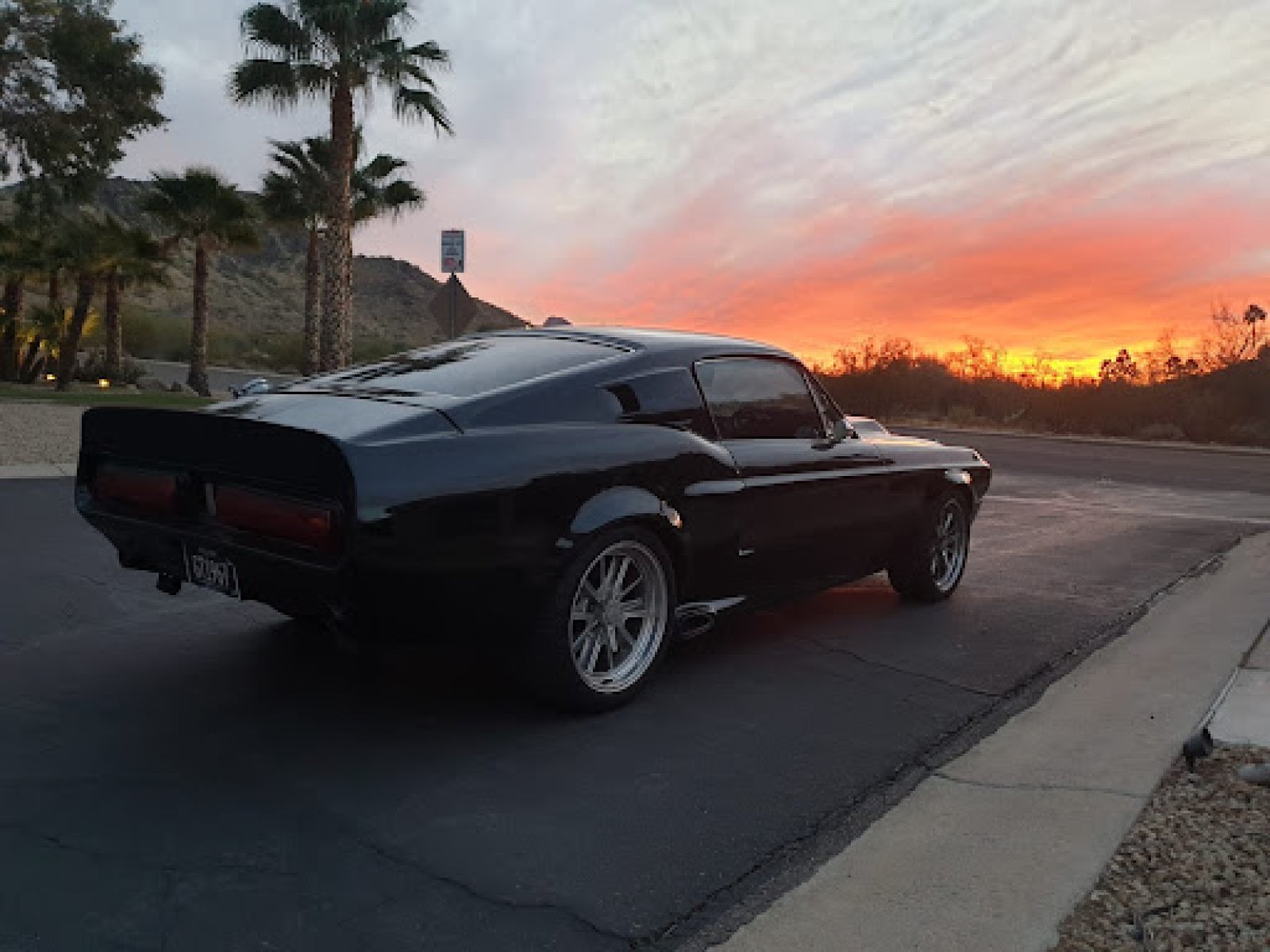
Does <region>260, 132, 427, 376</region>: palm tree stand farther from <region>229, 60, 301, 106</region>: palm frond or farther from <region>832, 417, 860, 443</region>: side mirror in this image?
<region>832, 417, 860, 443</region>: side mirror

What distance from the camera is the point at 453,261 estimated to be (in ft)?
42.3

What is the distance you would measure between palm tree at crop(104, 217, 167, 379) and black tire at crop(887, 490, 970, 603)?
91.2 feet

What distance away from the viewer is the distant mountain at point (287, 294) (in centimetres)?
9581

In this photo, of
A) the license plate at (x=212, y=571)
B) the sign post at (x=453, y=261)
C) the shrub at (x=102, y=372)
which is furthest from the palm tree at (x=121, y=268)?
the license plate at (x=212, y=571)

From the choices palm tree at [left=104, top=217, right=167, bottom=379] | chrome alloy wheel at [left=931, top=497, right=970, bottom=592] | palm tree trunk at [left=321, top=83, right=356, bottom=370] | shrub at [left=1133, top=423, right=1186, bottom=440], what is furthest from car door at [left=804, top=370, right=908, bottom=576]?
shrub at [left=1133, top=423, right=1186, bottom=440]

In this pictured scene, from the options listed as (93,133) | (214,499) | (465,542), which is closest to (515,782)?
(465,542)

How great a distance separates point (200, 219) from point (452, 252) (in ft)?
62.4

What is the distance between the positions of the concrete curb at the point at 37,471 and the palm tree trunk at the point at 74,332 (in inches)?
673

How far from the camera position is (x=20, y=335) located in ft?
96.3

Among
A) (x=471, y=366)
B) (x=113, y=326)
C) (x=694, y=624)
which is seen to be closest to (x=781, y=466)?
(x=694, y=624)

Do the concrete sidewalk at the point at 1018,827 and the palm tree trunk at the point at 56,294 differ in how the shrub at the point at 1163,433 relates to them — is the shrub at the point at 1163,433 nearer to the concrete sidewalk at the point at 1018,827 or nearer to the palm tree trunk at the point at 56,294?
the concrete sidewalk at the point at 1018,827

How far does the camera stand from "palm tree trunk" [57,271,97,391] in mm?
26531

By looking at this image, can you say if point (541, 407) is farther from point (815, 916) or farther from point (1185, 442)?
point (1185, 442)

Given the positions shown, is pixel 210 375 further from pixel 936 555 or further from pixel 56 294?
pixel 936 555
